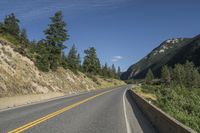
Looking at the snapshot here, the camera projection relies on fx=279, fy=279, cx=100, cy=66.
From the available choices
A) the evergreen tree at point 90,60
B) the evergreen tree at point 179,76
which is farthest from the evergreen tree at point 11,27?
the evergreen tree at point 179,76

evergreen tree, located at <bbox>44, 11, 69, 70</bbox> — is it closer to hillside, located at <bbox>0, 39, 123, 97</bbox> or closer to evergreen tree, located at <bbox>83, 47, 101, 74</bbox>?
hillside, located at <bbox>0, 39, 123, 97</bbox>

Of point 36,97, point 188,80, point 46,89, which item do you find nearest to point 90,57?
point 188,80

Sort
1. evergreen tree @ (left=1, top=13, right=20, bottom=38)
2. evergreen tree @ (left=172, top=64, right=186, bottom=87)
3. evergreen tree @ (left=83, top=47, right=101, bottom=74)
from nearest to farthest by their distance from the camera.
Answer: evergreen tree @ (left=1, top=13, right=20, bottom=38) → evergreen tree @ (left=83, top=47, right=101, bottom=74) → evergreen tree @ (left=172, top=64, right=186, bottom=87)

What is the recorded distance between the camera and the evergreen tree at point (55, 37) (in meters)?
59.3

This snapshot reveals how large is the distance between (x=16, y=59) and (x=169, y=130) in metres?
37.1

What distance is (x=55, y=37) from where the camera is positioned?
196 ft

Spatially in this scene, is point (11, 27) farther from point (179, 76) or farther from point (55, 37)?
point (179, 76)

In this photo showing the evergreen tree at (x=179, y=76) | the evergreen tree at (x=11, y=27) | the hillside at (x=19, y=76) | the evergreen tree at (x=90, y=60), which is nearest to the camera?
the hillside at (x=19, y=76)

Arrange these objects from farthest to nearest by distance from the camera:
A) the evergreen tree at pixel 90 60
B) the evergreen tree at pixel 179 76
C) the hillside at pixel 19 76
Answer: the evergreen tree at pixel 179 76 → the evergreen tree at pixel 90 60 → the hillside at pixel 19 76

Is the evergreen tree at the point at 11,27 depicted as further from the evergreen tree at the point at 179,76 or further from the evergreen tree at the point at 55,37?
the evergreen tree at the point at 179,76

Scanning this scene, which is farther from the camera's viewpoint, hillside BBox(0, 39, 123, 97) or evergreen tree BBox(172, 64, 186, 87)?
evergreen tree BBox(172, 64, 186, 87)

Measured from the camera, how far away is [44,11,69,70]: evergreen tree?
2336 inches

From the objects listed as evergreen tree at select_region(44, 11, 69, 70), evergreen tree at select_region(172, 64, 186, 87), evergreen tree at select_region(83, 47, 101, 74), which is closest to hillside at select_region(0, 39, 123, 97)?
evergreen tree at select_region(44, 11, 69, 70)

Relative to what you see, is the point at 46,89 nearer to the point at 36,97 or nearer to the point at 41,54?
the point at 41,54
